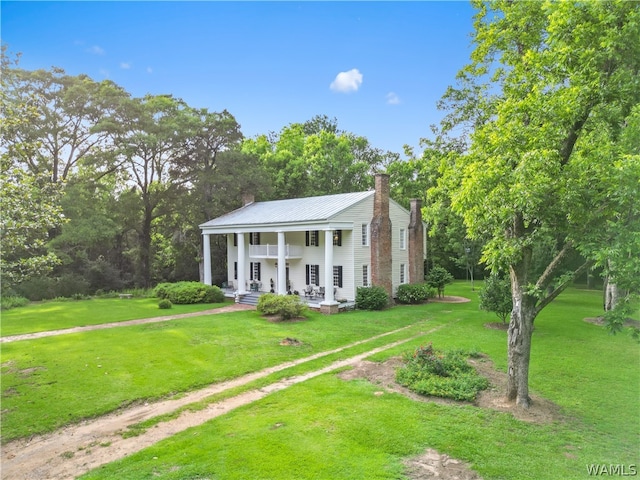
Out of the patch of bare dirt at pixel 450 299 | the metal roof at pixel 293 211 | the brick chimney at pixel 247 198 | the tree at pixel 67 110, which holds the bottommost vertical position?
the patch of bare dirt at pixel 450 299

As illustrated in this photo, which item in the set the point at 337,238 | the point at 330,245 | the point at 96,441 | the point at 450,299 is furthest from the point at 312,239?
the point at 96,441

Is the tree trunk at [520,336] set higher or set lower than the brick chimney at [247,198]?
lower

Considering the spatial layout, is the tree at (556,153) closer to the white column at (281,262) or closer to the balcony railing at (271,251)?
the white column at (281,262)

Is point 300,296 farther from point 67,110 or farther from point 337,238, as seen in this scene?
point 67,110

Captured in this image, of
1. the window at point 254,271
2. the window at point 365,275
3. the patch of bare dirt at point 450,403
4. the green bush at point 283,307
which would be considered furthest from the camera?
the window at point 254,271

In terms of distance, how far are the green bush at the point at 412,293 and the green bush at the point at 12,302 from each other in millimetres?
24883

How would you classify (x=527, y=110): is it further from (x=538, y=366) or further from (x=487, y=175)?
(x=538, y=366)

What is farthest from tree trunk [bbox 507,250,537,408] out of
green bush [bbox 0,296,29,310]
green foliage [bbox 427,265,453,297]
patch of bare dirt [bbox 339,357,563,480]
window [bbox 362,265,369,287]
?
green bush [bbox 0,296,29,310]

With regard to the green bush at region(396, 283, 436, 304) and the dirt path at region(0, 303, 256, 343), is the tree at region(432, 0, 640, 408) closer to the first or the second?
the dirt path at region(0, 303, 256, 343)

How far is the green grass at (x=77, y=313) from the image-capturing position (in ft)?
60.8

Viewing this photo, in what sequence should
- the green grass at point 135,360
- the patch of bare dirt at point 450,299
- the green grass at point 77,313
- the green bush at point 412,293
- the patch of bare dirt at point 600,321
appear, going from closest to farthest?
the green grass at point 135,360, the green grass at point 77,313, the patch of bare dirt at point 600,321, the green bush at point 412,293, the patch of bare dirt at point 450,299

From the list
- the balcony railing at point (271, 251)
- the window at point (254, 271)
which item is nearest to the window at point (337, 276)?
the balcony railing at point (271, 251)

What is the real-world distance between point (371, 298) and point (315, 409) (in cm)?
1533

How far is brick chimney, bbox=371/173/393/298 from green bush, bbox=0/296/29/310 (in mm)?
22723
